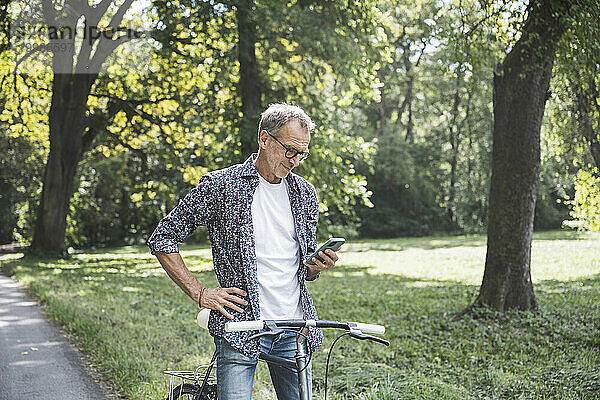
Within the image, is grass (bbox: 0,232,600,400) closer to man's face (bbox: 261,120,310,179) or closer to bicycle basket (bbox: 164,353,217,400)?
bicycle basket (bbox: 164,353,217,400)

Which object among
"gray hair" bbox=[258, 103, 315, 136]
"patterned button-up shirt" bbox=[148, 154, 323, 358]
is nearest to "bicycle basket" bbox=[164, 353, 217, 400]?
"patterned button-up shirt" bbox=[148, 154, 323, 358]

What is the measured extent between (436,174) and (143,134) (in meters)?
24.6

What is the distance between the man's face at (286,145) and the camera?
305cm

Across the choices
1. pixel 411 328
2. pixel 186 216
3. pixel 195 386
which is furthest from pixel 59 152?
pixel 186 216

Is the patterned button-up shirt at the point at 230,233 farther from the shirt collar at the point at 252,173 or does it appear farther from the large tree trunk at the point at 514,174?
the large tree trunk at the point at 514,174

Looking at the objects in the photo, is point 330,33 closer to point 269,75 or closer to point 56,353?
point 269,75

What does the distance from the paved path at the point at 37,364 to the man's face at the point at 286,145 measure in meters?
4.04

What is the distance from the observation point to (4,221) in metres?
32.4

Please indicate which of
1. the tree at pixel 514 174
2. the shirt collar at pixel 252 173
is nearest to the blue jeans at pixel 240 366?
the shirt collar at pixel 252 173

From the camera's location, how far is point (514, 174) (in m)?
9.89

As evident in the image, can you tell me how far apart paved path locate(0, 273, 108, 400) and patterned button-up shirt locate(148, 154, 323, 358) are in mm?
3759

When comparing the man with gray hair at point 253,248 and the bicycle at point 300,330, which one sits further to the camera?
the man with gray hair at point 253,248

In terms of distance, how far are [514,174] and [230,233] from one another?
7752 mm

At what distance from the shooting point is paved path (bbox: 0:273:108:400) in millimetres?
6316
